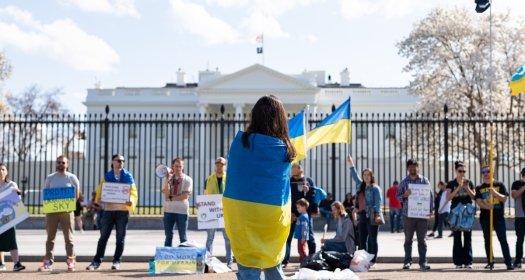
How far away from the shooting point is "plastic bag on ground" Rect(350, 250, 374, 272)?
36.3ft

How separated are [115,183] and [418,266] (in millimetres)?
5066

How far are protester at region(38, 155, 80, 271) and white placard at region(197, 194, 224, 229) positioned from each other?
A: 1987mm

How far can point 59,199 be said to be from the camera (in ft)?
38.0

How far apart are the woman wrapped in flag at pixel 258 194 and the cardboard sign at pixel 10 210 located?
7.16 metres

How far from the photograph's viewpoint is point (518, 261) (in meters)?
12.0

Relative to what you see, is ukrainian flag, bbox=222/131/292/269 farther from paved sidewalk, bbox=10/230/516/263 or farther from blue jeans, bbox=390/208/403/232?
blue jeans, bbox=390/208/403/232

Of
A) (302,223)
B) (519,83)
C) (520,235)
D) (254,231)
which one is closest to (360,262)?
(302,223)

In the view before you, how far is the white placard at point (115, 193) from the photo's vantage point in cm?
1155

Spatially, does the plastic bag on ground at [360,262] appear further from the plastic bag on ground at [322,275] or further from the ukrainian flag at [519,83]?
the ukrainian flag at [519,83]

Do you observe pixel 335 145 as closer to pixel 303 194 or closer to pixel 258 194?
pixel 303 194

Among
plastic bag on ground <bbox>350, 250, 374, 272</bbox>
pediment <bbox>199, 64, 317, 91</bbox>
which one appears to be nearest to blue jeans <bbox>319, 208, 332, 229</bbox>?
plastic bag on ground <bbox>350, 250, 374, 272</bbox>

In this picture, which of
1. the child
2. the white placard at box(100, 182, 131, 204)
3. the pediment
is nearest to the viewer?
the white placard at box(100, 182, 131, 204)

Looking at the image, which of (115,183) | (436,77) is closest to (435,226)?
(115,183)

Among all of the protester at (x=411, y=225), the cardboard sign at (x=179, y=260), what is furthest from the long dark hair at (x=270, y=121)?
the protester at (x=411, y=225)
